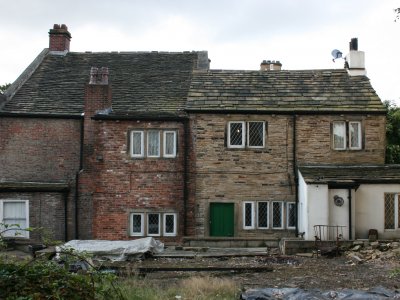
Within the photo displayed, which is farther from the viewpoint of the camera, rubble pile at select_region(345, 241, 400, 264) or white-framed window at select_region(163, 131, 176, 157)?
white-framed window at select_region(163, 131, 176, 157)

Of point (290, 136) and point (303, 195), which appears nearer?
point (303, 195)

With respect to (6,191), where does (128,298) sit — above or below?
below

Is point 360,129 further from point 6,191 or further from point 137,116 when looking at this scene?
point 6,191

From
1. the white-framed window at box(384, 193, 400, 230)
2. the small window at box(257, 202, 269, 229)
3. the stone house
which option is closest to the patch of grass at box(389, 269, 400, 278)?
the white-framed window at box(384, 193, 400, 230)

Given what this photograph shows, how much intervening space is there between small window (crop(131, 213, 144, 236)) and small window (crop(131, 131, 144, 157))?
2678 millimetres

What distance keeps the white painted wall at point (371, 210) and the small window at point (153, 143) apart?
28.6ft

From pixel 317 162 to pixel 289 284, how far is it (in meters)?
10.8

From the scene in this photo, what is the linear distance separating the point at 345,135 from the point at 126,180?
978cm

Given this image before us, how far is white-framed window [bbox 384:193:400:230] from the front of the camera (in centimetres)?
2217

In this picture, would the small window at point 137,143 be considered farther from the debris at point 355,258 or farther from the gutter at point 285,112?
the debris at point 355,258

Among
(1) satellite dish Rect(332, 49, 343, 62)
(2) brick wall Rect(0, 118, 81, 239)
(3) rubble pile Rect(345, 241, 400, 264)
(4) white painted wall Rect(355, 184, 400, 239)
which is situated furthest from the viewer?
(1) satellite dish Rect(332, 49, 343, 62)

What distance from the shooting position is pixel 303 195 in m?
22.3

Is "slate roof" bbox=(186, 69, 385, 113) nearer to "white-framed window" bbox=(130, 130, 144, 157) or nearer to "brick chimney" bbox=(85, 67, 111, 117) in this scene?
"white-framed window" bbox=(130, 130, 144, 157)

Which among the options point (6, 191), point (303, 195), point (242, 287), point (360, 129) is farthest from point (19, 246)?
point (360, 129)
